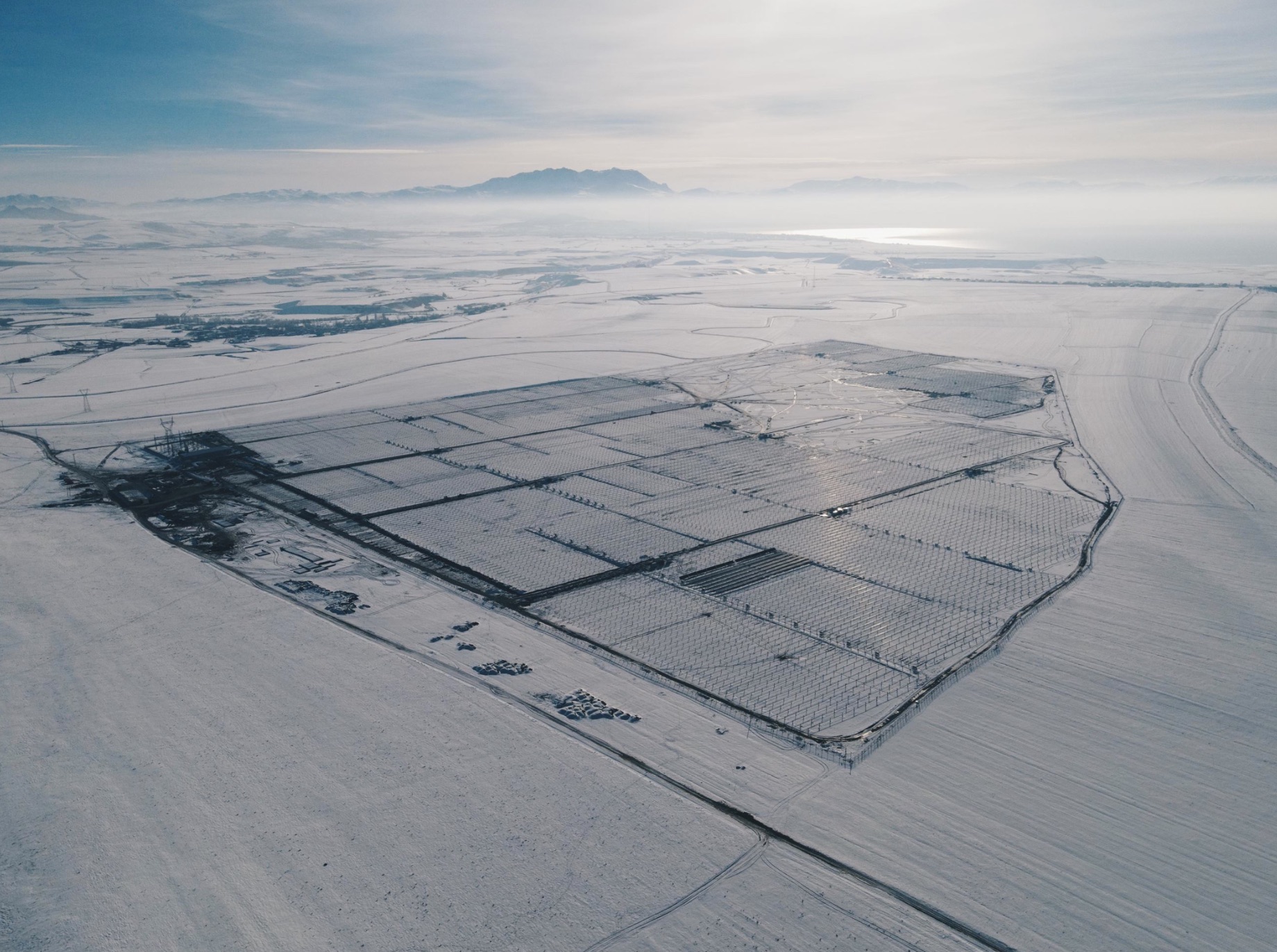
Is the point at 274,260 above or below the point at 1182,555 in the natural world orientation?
above

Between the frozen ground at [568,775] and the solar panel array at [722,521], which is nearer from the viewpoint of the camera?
the frozen ground at [568,775]

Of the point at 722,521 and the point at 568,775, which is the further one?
the point at 722,521

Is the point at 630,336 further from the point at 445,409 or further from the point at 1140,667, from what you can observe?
the point at 1140,667

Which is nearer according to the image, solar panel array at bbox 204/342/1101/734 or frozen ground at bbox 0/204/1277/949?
frozen ground at bbox 0/204/1277/949

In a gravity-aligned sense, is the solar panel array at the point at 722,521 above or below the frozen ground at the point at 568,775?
above

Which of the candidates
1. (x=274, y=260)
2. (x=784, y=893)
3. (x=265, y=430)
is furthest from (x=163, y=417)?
(x=274, y=260)

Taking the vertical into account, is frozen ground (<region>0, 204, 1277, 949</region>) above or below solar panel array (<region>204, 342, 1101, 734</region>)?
below

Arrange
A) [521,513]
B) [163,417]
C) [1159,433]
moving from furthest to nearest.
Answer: [163,417] → [1159,433] → [521,513]

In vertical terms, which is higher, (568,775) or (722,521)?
(722,521)
